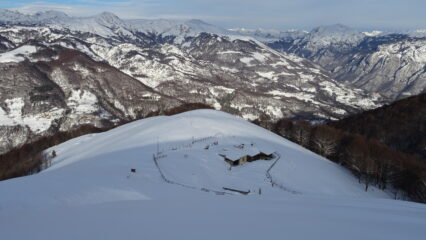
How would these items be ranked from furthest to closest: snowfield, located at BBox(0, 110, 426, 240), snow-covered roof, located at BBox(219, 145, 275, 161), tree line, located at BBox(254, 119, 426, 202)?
tree line, located at BBox(254, 119, 426, 202) → snow-covered roof, located at BBox(219, 145, 275, 161) → snowfield, located at BBox(0, 110, 426, 240)

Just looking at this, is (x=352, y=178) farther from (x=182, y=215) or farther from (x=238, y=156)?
(x=182, y=215)

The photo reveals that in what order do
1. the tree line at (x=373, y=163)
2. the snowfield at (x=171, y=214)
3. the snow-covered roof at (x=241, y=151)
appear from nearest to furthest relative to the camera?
the snowfield at (x=171, y=214), the snow-covered roof at (x=241, y=151), the tree line at (x=373, y=163)

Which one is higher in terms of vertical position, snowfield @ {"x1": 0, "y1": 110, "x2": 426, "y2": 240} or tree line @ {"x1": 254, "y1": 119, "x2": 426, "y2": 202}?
snowfield @ {"x1": 0, "y1": 110, "x2": 426, "y2": 240}

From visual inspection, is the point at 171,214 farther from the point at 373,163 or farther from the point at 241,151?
the point at 373,163

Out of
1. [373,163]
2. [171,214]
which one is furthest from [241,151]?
[171,214]

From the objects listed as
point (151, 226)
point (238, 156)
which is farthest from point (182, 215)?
point (238, 156)

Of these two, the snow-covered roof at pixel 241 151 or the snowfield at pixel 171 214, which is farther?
the snow-covered roof at pixel 241 151

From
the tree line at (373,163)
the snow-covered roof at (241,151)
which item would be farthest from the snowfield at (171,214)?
the tree line at (373,163)

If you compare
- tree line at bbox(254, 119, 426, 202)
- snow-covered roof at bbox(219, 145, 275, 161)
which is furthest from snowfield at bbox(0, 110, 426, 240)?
tree line at bbox(254, 119, 426, 202)

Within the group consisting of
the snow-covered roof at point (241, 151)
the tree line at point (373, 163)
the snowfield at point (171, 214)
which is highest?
the snowfield at point (171, 214)

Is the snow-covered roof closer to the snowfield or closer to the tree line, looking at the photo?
the snowfield

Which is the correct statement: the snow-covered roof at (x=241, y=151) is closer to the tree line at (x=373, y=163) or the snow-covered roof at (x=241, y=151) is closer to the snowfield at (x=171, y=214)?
the snowfield at (x=171, y=214)
